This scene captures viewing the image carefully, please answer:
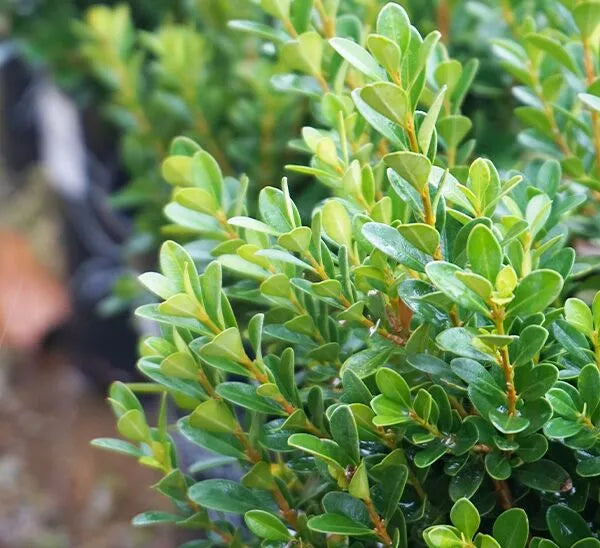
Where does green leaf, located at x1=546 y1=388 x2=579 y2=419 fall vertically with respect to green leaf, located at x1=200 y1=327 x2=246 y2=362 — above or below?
above

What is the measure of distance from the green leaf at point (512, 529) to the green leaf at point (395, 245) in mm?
181

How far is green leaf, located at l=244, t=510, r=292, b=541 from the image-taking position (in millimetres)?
630

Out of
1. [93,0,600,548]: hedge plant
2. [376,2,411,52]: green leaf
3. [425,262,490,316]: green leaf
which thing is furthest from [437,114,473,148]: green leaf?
[425,262,490,316]: green leaf

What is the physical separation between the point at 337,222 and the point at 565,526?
280 mm

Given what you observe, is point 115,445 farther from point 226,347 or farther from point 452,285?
point 452,285

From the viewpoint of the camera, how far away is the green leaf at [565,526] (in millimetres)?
621

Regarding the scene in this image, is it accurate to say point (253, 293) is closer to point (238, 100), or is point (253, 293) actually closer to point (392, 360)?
point (392, 360)

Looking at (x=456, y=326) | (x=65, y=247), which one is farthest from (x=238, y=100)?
(x=65, y=247)

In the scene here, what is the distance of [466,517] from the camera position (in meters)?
0.57

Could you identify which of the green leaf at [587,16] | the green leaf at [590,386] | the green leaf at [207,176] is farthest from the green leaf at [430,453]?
the green leaf at [587,16]

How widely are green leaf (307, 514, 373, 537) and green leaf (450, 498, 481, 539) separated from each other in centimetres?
7

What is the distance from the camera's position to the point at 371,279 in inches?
24.9

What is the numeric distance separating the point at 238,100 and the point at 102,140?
1.15 meters

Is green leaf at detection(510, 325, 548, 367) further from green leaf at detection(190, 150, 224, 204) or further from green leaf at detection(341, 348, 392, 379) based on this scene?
green leaf at detection(190, 150, 224, 204)
